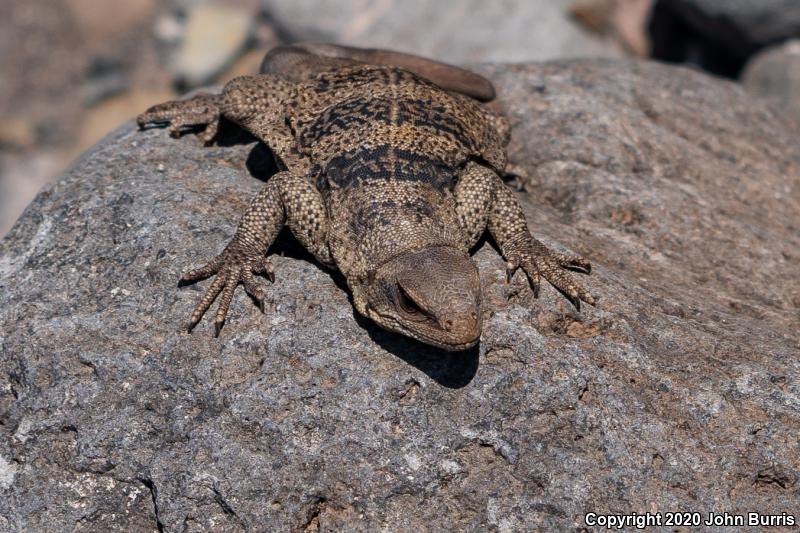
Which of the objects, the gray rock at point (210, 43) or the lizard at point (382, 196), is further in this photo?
the gray rock at point (210, 43)

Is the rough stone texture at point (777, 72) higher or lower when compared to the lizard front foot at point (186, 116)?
lower

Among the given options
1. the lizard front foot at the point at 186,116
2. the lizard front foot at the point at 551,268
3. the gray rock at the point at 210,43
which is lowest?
the gray rock at the point at 210,43

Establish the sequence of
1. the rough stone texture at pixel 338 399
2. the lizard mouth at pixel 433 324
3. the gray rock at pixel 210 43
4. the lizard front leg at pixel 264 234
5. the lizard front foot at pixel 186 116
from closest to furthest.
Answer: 1. the lizard mouth at pixel 433 324
2. the rough stone texture at pixel 338 399
3. the lizard front leg at pixel 264 234
4. the lizard front foot at pixel 186 116
5. the gray rock at pixel 210 43

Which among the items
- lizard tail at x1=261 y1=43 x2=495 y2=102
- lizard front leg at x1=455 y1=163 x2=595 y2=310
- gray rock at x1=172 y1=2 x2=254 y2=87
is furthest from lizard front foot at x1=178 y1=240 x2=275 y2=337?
gray rock at x1=172 y1=2 x2=254 y2=87

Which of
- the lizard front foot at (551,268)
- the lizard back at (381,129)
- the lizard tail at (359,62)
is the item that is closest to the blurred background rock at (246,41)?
the lizard tail at (359,62)

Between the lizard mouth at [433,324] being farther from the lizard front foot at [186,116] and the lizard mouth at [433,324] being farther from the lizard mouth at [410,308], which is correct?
the lizard front foot at [186,116]

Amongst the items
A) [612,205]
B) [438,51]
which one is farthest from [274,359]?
[438,51]

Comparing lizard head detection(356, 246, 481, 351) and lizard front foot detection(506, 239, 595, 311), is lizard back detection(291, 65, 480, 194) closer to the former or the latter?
lizard front foot detection(506, 239, 595, 311)
